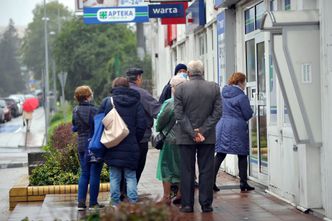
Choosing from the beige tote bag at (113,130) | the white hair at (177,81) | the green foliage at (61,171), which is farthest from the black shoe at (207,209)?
the green foliage at (61,171)

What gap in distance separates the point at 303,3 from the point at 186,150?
7.49ft

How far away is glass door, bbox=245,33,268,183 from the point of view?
13.4 meters

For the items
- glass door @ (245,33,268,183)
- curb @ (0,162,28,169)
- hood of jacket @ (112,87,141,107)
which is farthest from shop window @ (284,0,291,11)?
curb @ (0,162,28,169)

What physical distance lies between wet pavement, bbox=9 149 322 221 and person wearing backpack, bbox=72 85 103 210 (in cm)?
31

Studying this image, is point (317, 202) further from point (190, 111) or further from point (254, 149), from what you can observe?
point (254, 149)

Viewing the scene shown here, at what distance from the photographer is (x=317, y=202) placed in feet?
34.0

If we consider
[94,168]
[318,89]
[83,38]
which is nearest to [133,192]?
[94,168]

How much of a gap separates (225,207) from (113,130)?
6.01 feet

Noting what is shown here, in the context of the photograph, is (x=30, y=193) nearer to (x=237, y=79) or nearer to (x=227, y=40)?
(x=237, y=79)

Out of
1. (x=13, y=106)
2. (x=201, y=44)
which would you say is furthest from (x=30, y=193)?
(x=13, y=106)

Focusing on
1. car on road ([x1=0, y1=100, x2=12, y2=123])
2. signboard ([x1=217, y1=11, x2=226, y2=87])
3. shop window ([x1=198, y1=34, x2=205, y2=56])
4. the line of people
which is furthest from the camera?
car on road ([x1=0, y1=100, x2=12, y2=123])

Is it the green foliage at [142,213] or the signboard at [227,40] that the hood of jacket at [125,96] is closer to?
the green foliage at [142,213]

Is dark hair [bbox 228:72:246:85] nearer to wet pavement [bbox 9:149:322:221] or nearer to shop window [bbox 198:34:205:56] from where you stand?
wet pavement [bbox 9:149:322:221]

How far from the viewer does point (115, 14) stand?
24.4 metres
